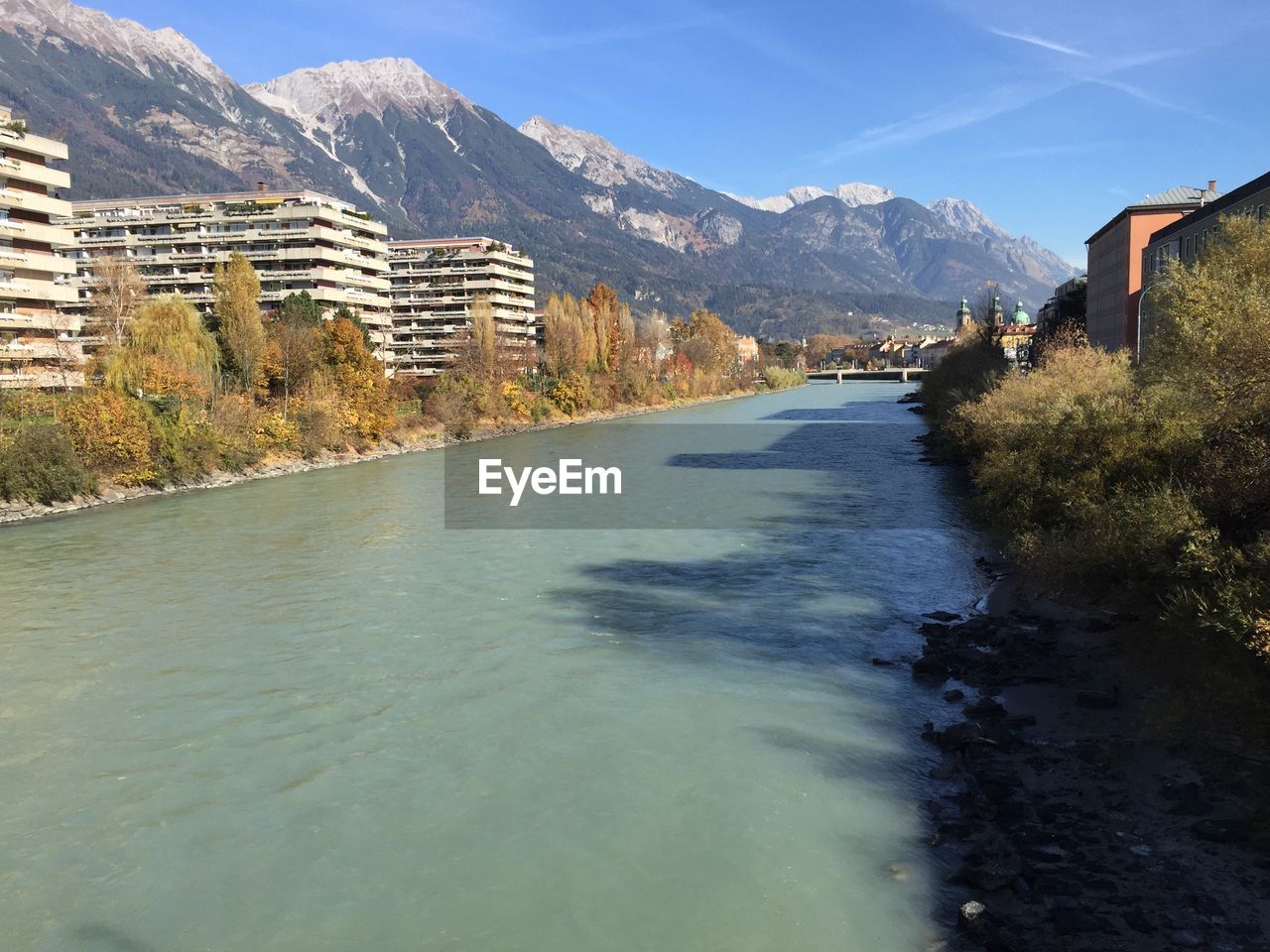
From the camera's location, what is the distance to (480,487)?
36594 mm

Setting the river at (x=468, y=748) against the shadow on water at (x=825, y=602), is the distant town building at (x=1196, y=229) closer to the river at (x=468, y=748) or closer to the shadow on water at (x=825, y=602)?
the shadow on water at (x=825, y=602)

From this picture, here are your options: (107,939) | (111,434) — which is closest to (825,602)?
(107,939)

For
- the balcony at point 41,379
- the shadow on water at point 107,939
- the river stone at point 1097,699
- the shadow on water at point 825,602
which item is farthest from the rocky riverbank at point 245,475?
the river stone at point 1097,699

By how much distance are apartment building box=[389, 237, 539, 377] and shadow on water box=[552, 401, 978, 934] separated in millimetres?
84190

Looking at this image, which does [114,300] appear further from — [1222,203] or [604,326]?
[1222,203]

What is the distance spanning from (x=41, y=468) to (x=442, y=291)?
286 ft

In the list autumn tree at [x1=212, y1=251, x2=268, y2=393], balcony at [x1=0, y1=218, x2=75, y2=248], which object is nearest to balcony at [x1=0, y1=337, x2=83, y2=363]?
balcony at [x1=0, y1=218, x2=75, y2=248]

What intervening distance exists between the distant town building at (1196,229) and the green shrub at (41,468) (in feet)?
121

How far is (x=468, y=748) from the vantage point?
11.4 metres

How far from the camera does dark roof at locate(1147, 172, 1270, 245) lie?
135 feet

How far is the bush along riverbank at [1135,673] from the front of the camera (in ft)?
25.5

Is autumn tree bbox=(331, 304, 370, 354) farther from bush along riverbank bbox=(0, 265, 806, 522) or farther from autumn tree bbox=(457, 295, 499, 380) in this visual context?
autumn tree bbox=(457, 295, 499, 380)

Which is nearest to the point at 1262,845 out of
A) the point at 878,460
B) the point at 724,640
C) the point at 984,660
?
the point at 984,660

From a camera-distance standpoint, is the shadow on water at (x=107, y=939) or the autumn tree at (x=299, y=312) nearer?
the shadow on water at (x=107, y=939)
